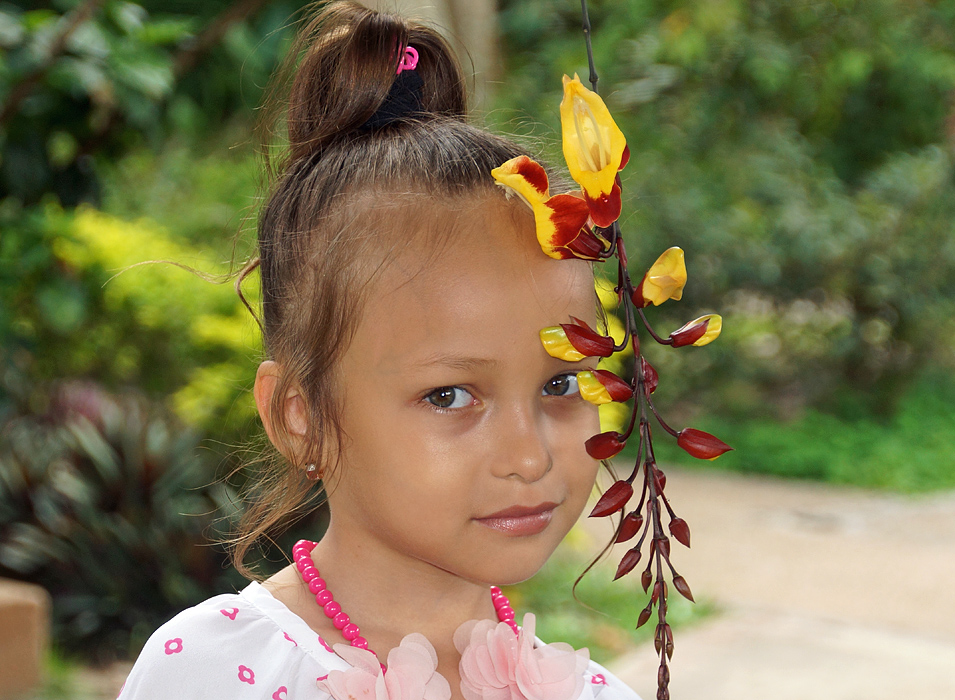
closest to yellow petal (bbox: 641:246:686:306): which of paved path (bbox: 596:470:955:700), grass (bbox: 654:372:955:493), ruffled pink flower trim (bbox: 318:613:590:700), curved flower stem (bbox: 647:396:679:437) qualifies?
curved flower stem (bbox: 647:396:679:437)

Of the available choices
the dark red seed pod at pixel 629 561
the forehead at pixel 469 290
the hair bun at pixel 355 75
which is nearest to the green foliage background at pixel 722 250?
the hair bun at pixel 355 75

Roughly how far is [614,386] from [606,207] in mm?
163

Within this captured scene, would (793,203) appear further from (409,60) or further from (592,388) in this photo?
(592,388)

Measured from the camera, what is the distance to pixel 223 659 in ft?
3.58

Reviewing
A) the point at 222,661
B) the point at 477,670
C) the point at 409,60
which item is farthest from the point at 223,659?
the point at 409,60

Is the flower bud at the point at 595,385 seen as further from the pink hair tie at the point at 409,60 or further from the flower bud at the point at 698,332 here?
the pink hair tie at the point at 409,60

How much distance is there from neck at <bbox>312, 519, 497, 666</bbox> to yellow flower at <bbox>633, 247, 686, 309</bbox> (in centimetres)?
41

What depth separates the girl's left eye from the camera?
1116 millimetres

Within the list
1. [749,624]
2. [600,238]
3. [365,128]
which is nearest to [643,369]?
[600,238]

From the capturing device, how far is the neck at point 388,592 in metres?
1.19

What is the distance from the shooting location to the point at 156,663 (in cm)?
107

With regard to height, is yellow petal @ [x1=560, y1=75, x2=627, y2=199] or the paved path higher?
yellow petal @ [x1=560, y1=75, x2=627, y2=199]

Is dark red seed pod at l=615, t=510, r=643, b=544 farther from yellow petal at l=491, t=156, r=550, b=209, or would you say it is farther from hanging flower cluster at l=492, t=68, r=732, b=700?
yellow petal at l=491, t=156, r=550, b=209

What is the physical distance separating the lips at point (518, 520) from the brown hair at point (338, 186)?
0.19 metres
